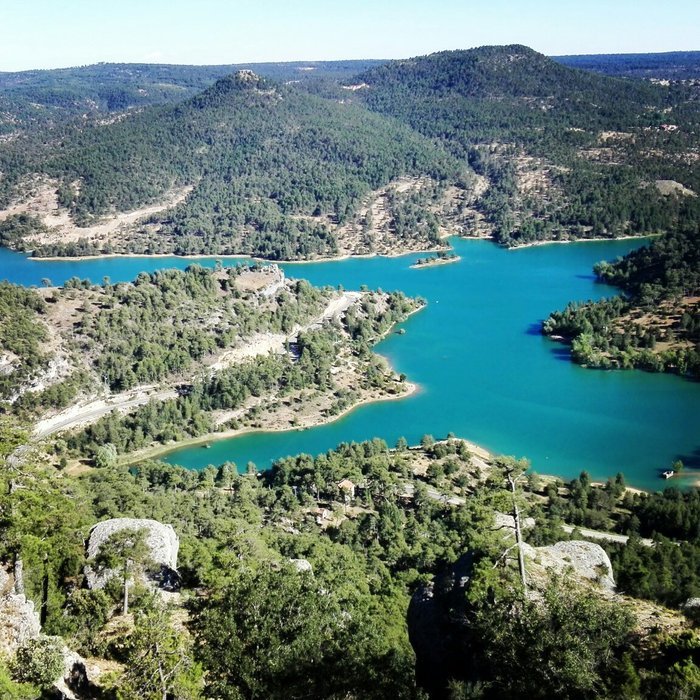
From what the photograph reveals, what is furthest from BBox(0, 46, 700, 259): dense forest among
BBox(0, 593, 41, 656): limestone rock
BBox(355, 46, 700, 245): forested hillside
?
Result: BBox(0, 593, 41, 656): limestone rock

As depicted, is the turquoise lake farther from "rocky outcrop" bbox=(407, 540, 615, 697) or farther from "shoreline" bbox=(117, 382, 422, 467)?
"rocky outcrop" bbox=(407, 540, 615, 697)

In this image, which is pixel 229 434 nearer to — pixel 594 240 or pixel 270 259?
pixel 270 259

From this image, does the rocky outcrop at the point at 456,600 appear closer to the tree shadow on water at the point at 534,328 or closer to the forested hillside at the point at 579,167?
the tree shadow on water at the point at 534,328

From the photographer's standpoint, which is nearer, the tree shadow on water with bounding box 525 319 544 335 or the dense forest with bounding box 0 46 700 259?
the tree shadow on water with bounding box 525 319 544 335

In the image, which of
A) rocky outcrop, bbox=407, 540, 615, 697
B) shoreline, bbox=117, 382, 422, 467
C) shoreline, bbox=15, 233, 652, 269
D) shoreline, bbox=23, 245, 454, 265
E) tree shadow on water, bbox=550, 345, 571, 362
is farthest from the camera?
shoreline, bbox=15, 233, 652, 269

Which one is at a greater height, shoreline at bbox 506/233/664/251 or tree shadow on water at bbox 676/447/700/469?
shoreline at bbox 506/233/664/251

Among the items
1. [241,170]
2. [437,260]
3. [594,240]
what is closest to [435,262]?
[437,260]

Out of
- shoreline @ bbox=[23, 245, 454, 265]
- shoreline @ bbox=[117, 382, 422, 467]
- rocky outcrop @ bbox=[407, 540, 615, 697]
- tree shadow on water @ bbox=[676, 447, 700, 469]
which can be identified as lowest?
shoreline @ bbox=[117, 382, 422, 467]

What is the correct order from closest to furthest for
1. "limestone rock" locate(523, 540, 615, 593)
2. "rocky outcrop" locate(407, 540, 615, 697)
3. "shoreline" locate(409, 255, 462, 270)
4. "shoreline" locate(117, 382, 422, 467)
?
"rocky outcrop" locate(407, 540, 615, 697)
"limestone rock" locate(523, 540, 615, 593)
"shoreline" locate(117, 382, 422, 467)
"shoreline" locate(409, 255, 462, 270)

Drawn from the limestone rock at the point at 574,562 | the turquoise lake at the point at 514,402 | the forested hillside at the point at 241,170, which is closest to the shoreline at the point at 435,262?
the forested hillside at the point at 241,170
